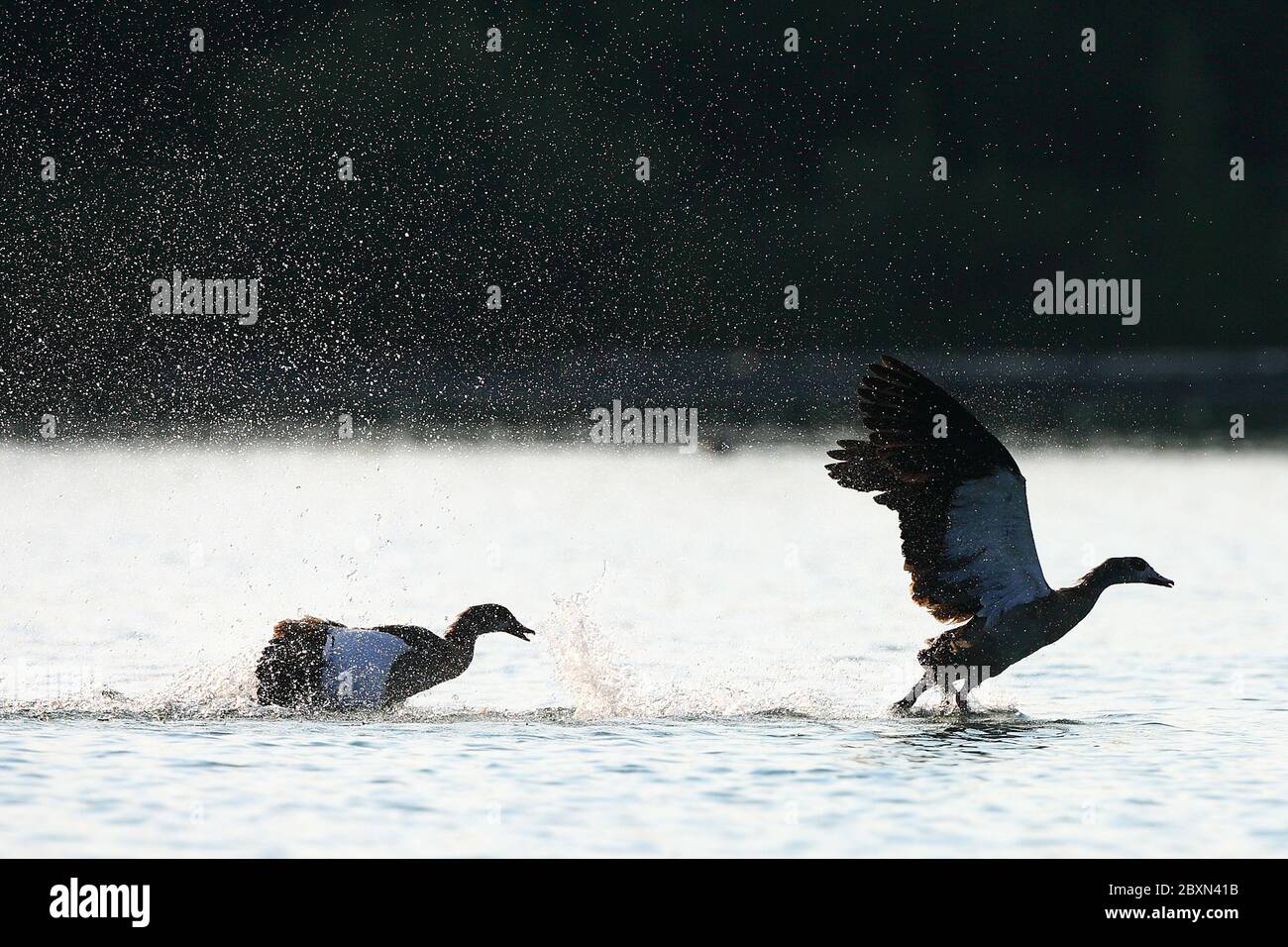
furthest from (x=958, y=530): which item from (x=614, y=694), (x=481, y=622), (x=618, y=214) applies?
(x=618, y=214)

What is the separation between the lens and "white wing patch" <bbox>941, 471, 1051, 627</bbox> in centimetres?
1355

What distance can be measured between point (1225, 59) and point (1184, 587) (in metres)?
54.8

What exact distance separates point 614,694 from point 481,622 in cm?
99

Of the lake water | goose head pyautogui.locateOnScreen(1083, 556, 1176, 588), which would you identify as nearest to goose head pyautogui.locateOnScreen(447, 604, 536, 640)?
the lake water

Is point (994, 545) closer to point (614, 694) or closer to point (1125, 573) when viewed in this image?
point (1125, 573)

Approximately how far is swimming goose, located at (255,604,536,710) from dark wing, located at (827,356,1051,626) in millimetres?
2911

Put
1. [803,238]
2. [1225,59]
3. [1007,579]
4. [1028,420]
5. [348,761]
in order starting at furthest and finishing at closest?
1. [1225,59]
2. [803,238]
3. [1028,420]
4. [1007,579]
5. [348,761]

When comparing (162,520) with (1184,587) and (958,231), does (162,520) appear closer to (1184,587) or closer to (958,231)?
(1184,587)

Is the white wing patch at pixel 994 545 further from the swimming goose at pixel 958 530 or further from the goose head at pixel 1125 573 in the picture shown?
the goose head at pixel 1125 573

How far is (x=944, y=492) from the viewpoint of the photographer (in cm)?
1370

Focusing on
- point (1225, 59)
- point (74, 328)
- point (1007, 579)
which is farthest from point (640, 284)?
point (1007, 579)

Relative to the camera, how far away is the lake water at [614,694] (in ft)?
36.2

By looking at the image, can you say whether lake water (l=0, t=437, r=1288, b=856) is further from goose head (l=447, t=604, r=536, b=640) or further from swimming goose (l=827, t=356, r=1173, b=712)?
swimming goose (l=827, t=356, r=1173, b=712)

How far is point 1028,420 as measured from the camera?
152ft
